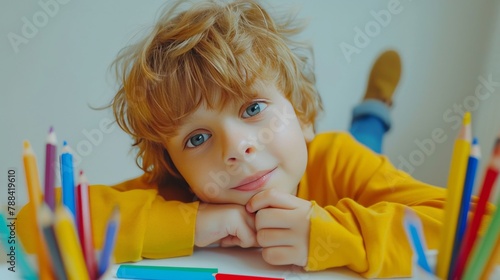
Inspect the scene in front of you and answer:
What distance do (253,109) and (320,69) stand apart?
22 cm

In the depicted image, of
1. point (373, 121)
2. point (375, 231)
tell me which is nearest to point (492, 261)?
point (375, 231)

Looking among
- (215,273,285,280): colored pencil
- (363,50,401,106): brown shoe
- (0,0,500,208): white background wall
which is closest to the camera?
(215,273,285,280): colored pencil

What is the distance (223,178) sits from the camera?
1.35 ft

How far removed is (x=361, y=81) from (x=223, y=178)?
0.35 metres

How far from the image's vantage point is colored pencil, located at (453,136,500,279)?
0.81 feet

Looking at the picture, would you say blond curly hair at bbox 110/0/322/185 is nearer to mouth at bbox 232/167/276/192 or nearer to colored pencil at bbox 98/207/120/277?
mouth at bbox 232/167/276/192

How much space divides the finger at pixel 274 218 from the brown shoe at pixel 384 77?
36 centimetres

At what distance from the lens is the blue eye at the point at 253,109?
16.4 inches

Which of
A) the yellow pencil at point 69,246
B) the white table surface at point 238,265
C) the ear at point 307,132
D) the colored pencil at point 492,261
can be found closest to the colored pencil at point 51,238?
the yellow pencil at point 69,246

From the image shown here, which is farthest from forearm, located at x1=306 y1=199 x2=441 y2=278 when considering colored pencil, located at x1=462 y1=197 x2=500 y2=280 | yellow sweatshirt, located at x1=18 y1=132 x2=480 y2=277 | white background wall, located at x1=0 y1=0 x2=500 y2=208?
white background wall, located at x1=0 y1=0 x2=500 y2=208

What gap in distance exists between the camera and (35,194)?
0.25m

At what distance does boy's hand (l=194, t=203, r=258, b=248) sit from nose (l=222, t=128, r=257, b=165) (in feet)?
0.16

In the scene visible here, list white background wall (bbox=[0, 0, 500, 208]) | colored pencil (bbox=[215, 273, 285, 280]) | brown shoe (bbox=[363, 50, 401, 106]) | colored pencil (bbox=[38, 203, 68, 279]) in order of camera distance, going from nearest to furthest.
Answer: colored pencil (bbox=[38, 203, 68, 279]) < colored pencil (bbox=[215, 273, 285, 280]) < white background wall (bbox=[0, 0, 500, 208]) < brown shoe (bbox=[363, 50, 401, 106])

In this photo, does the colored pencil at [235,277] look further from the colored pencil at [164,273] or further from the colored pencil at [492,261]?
the colored pencil at [492,261]
